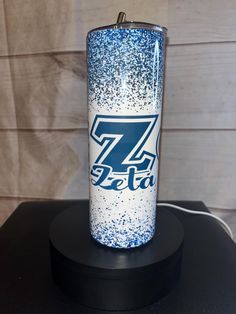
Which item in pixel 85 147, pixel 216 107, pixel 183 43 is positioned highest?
pixel 183 43

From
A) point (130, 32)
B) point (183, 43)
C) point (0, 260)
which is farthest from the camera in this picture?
point (183, 43)

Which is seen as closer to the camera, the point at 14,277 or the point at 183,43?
the point at 14,277

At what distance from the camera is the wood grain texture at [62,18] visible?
62 cm

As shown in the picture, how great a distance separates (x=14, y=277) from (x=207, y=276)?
32 cm

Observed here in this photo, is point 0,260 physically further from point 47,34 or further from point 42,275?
point 47,34

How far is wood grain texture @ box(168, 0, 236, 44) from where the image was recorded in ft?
1.97

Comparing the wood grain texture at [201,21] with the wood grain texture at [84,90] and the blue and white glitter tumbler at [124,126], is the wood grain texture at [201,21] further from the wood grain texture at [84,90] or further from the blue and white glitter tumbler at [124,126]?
the blue and white glitter tumbler at [124,126]

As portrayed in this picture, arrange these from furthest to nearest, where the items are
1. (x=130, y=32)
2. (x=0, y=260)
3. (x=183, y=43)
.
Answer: (x=183, y=43) → (x=0, y=260) → (x=130, y=32)

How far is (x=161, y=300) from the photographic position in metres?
0.42

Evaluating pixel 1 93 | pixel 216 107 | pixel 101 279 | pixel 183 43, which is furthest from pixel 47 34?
pixel 101 279

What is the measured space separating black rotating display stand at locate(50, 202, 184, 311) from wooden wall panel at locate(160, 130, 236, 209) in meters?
0.26

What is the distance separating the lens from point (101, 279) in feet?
1.33

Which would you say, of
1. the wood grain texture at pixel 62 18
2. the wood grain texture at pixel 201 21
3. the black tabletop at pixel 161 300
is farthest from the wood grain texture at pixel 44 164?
the wood grain texture at pixel 201 21

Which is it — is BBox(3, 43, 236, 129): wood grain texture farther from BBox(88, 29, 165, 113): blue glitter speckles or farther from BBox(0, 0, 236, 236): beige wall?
BBox(88, 29, 165, 113): blue glitter speckles
